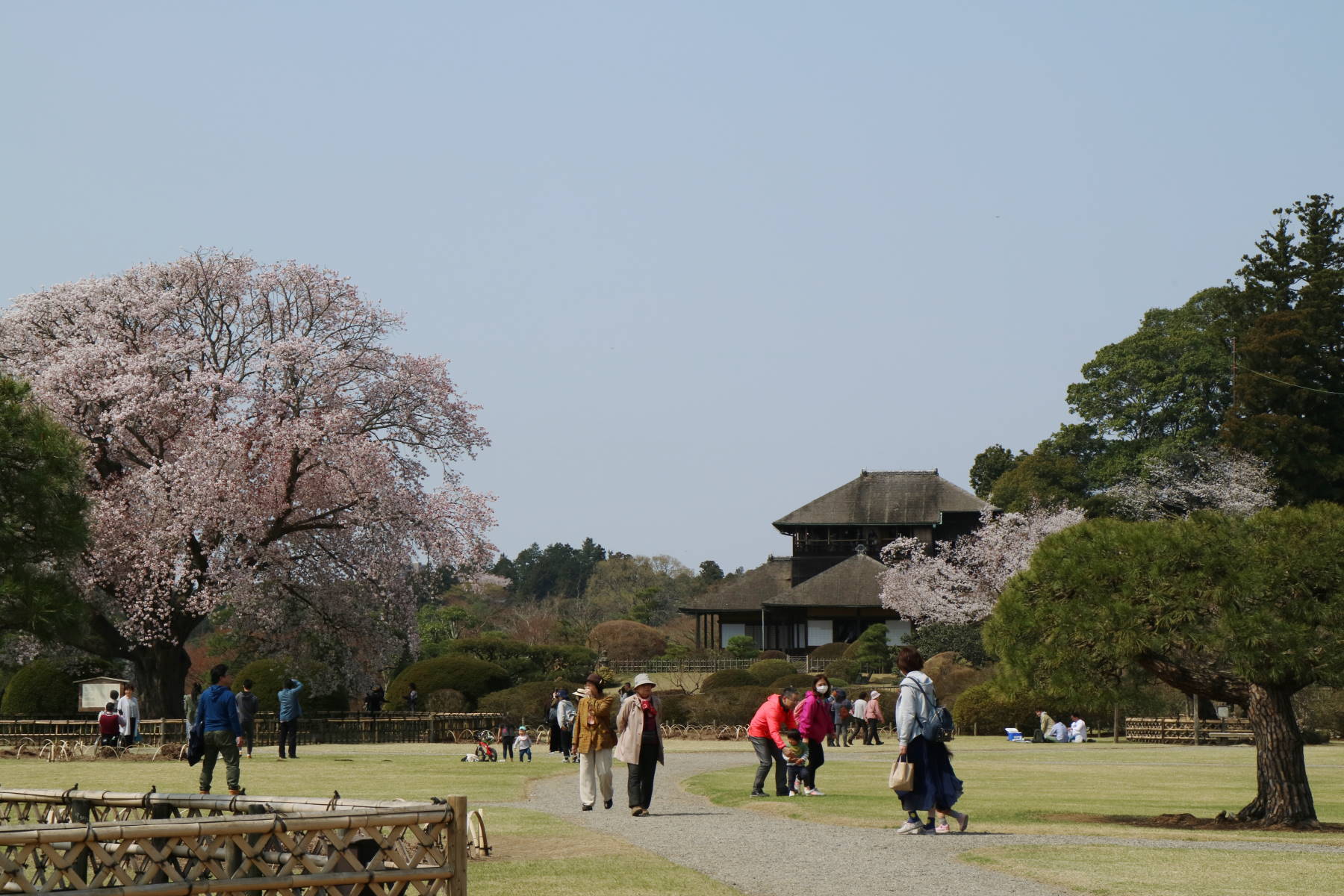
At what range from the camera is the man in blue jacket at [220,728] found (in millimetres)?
17422

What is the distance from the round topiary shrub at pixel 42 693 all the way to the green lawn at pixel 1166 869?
3043 centimetres

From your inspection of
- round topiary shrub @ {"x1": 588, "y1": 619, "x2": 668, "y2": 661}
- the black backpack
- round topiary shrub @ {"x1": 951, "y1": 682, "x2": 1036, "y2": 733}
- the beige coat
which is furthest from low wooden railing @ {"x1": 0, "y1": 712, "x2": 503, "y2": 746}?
round topiary shrub @ {"x1": 588, "y1": 619, "x2": 668, "y2": 661}

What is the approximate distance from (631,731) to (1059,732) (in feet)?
83.1

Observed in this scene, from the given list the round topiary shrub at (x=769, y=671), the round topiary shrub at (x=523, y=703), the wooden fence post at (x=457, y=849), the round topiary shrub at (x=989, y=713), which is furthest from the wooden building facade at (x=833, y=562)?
the wooden fence post at (x=457, y=849)

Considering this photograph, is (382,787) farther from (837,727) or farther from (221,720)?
(837,727)

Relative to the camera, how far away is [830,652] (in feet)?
209

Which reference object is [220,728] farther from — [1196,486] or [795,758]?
[1196,486]

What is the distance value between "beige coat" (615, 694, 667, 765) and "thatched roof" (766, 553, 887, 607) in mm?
50554

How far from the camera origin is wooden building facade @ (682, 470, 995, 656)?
6844cm

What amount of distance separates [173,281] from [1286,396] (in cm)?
4247

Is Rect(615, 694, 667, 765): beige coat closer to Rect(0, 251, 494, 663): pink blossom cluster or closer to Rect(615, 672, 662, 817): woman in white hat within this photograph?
Rect(615, 672, 662, 817): woman in white hat

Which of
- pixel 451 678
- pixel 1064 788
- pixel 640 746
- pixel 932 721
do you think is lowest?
pixel 1064 788

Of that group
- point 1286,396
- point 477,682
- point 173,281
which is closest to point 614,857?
point 173,281

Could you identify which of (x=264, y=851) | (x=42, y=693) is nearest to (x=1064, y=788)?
(x=264, y=851)
